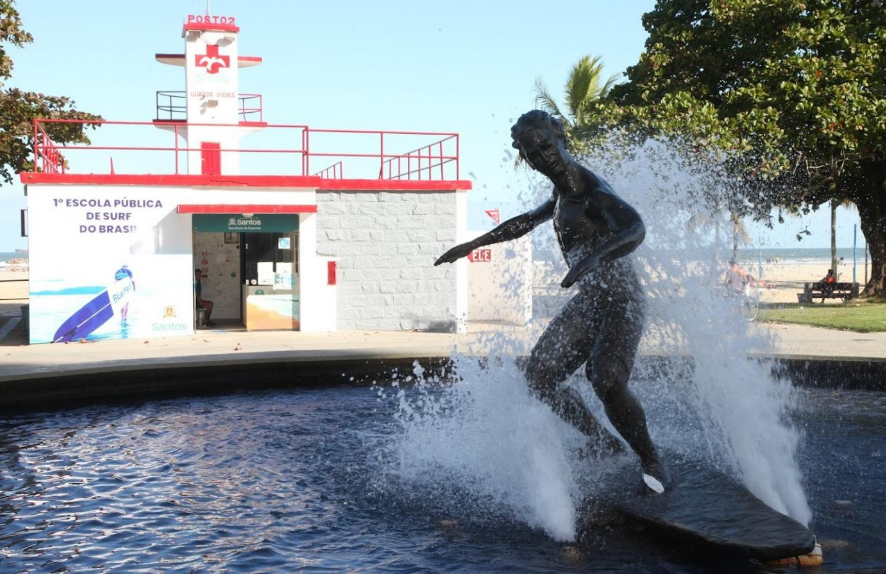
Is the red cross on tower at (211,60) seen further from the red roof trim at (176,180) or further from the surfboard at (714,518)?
the surfboard at (714,518)

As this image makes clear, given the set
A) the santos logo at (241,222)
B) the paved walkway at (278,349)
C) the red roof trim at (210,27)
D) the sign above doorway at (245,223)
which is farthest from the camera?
the red roof trim at (210,27)

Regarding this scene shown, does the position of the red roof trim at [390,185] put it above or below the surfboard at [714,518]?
above

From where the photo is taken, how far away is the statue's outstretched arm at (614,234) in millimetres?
4738

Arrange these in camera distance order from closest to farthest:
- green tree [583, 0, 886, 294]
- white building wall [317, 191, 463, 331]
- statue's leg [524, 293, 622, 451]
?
statue's leg [524, 293, 622, 451]
white building wall [317, 191, 463, 331]
green tree [583, 0, 886, 294]

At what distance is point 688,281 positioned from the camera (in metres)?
6.11

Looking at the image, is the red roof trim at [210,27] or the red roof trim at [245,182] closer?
the red roof trim at [245,182]

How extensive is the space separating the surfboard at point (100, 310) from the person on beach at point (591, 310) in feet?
46.1

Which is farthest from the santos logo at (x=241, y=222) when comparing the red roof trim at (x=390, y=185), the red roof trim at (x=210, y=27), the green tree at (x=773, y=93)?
the green tree at (x=773, y=93)

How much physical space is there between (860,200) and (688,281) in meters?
22.1

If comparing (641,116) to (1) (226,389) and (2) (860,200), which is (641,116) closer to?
(2) (860,200)

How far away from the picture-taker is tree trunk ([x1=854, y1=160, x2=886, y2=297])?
24156 mm

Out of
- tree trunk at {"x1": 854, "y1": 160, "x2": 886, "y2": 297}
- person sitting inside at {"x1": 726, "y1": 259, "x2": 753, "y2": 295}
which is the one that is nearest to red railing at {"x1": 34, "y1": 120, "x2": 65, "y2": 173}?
person sitting inside at {"x1": 726, "y1": 259, "x2": 753, "y2": 295}

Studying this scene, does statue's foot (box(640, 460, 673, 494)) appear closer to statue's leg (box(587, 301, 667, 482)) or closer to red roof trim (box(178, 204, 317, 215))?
statue's leg (box(587, 301, 667, 482))

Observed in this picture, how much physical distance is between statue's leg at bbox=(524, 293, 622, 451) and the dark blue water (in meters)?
0.74
